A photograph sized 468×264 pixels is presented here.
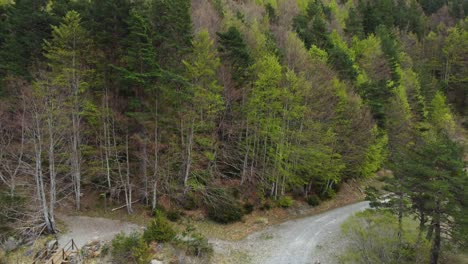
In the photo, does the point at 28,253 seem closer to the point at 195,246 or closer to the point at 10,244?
the point at 10,244

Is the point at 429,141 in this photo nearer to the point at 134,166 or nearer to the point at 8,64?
the point at 134,166

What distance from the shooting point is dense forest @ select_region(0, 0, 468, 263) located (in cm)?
2000

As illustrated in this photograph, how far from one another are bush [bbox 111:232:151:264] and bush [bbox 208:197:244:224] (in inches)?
279

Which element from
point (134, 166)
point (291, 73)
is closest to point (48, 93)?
point (134, 166)

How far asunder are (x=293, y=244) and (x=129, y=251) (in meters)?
10.3

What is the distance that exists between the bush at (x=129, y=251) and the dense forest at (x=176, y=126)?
5124 millimetres

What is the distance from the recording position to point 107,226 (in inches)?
875

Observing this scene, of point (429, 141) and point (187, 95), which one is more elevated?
point (187, 95)

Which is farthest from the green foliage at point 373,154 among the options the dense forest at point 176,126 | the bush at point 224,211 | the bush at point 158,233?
the bush at point 158,233

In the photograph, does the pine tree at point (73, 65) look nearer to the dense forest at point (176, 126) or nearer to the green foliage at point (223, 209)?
the dense forest at point (176, 126)

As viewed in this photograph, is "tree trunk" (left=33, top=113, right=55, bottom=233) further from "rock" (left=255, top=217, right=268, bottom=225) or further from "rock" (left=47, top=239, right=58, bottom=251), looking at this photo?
"rock" (left=255, top=217, right=268, bottom=225)

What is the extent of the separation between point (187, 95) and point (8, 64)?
12.6 m

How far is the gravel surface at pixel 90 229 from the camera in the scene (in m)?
20.4

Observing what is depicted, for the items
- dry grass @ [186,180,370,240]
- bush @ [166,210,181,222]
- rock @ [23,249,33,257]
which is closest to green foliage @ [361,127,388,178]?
dry grass @ [186,180,370,240]
